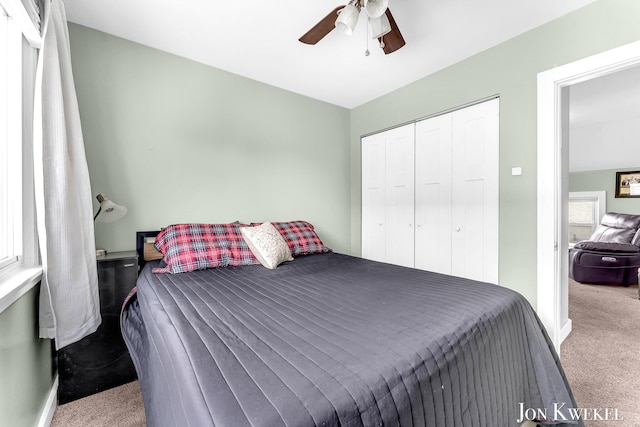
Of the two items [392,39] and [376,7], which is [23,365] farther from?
[392,39]

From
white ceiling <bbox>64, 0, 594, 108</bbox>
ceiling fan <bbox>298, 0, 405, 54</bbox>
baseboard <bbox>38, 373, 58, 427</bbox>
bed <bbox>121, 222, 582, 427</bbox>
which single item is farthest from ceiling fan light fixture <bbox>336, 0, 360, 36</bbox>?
baseboard <bbox>38, 373, 58, 427</bbox>

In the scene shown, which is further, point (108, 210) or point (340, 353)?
point (108, 210)

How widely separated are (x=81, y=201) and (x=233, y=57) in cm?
172

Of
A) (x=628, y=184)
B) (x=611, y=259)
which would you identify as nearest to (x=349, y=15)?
(x=611, y=259)

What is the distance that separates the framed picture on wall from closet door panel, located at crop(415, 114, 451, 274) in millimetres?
4746

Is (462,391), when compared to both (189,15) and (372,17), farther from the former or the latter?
(189,15)

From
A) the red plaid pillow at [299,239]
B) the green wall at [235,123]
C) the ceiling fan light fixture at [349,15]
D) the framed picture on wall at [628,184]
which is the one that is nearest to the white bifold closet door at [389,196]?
the green wall at [235,123]

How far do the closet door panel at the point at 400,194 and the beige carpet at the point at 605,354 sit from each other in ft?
4.92

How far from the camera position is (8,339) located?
1126 millimetres

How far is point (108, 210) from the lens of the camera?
189 centimetres

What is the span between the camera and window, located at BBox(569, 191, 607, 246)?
5.21m

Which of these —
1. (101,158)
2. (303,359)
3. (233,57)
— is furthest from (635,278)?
(101,158)

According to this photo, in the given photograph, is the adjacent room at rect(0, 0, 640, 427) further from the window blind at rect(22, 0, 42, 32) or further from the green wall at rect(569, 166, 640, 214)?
the green wall at rect(569, 166, 640, 214)

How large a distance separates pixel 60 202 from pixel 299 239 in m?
1.70
